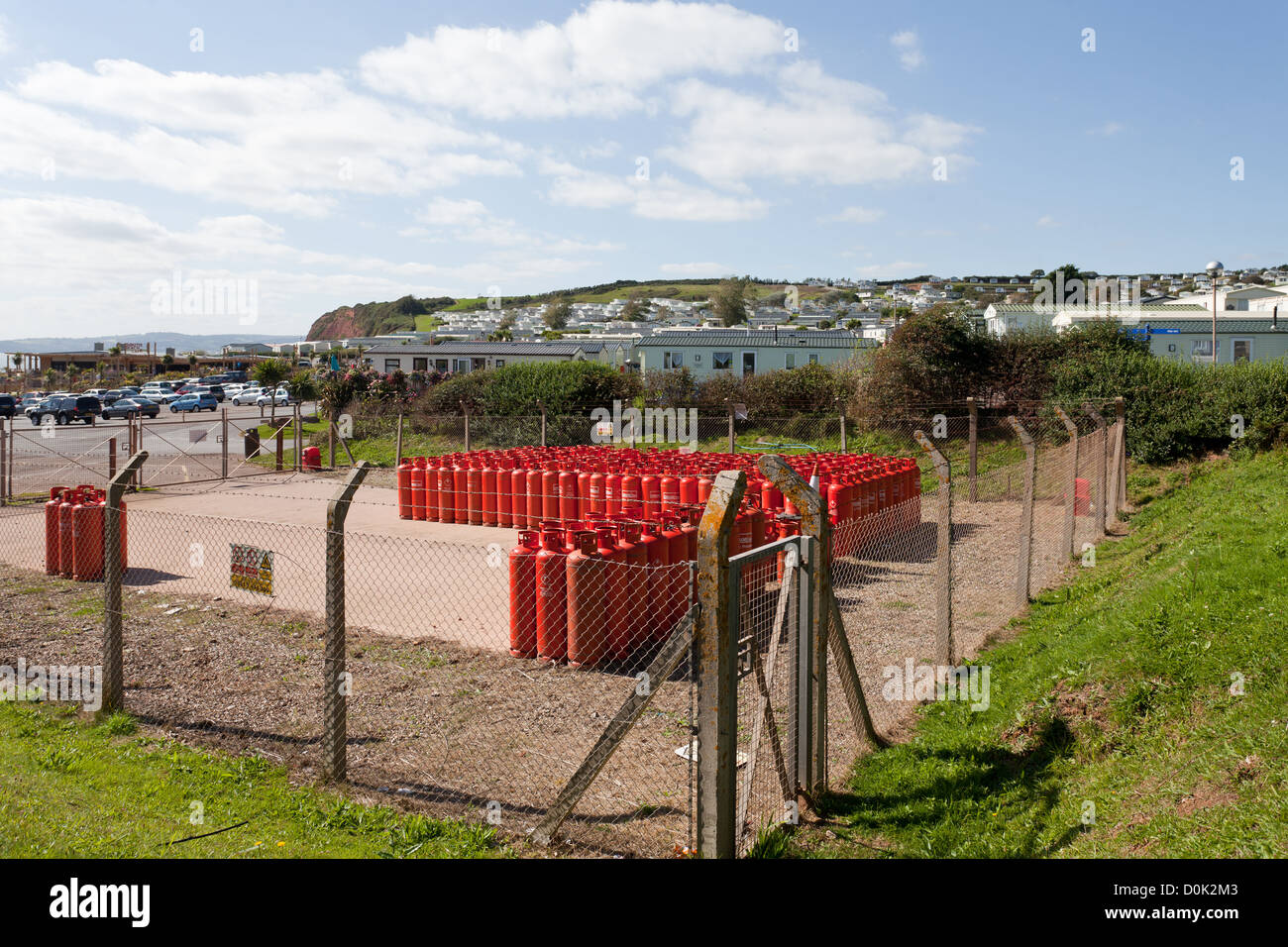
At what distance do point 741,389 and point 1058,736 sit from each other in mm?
25618

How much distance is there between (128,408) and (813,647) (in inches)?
2349

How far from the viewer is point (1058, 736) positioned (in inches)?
222

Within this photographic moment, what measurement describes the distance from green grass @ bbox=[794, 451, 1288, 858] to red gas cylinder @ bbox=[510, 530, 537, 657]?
147 inches

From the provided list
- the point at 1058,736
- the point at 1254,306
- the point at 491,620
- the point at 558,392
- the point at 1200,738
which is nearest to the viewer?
the point at 1200,738

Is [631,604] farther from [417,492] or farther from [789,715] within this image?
[417,492]

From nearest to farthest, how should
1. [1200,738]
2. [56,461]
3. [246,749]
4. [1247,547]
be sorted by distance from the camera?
[1200,738] < [246,749] < [1247,547] < [56,461]

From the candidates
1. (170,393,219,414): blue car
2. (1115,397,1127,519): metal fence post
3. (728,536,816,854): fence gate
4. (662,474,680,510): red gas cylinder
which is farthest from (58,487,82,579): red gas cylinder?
(170,393,219,414): blue car

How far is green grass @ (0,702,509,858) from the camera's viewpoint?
440 cm

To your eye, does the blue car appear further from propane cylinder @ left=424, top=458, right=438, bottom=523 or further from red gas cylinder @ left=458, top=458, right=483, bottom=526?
red gas cylinder @ left=458, top=458, right=483, bottom=526

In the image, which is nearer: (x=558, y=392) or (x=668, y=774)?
(x=668, y=774)

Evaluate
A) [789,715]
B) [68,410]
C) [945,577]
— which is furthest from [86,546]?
[68,410]

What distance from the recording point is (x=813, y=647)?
17.0ft

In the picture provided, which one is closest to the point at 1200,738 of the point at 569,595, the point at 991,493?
the point at 569,595
